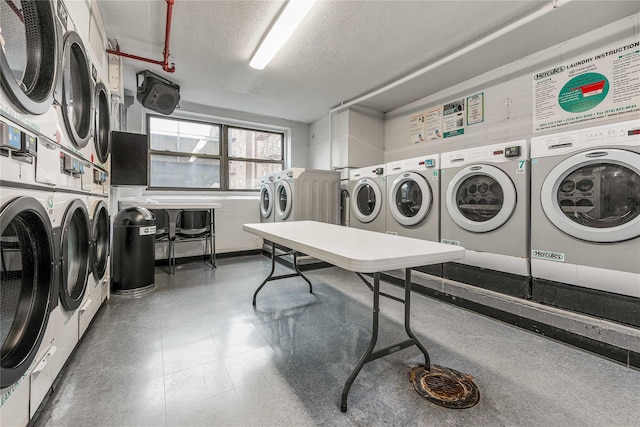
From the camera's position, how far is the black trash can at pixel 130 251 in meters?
2.68

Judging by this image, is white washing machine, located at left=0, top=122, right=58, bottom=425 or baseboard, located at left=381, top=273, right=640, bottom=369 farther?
baseboard, located at left=381, top=273, right=640, bottom=369

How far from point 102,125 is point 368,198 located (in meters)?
3.02

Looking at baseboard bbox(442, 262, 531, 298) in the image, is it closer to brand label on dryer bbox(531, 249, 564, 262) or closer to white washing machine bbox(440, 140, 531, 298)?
white washing machine bbox(440, 140, 531, 298)

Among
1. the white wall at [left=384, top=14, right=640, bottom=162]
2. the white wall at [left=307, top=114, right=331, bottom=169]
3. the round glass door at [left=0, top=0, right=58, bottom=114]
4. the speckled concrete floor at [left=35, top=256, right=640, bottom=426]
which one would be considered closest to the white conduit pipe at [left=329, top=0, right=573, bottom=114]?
the white wall at [left=384, top=14, right=640, bottom=162]

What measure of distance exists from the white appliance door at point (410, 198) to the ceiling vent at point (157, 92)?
124 inches

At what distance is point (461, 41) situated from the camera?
8.76 feet

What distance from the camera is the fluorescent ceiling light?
2.06 m

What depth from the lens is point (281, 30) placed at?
2.39 metres

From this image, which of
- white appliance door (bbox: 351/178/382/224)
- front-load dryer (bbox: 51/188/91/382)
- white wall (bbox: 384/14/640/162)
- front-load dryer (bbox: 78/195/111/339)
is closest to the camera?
front-load dryer (bbox: 51/188/91/382)

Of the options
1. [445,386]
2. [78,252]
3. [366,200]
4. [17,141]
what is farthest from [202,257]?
[445,386]

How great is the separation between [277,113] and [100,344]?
4.14m

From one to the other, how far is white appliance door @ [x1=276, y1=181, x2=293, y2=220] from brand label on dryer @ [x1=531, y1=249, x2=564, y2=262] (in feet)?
9.35

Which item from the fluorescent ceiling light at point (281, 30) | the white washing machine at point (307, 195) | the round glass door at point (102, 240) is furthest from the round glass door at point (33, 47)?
the white washing machine at point (307, 195)

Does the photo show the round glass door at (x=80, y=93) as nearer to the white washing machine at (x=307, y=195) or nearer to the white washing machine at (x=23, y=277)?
the white washing machine at (x=23, y=277)
